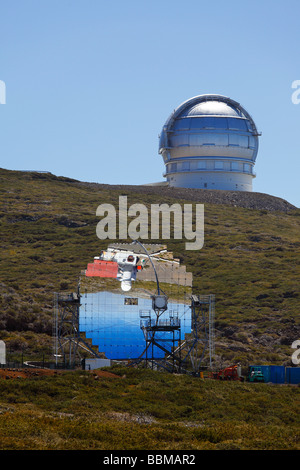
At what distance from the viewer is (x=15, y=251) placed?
9700 centimetres

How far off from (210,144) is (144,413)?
93113 millimetres

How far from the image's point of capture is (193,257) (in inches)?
3858

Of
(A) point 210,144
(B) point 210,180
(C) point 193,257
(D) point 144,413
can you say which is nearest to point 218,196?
(B) point 210,180

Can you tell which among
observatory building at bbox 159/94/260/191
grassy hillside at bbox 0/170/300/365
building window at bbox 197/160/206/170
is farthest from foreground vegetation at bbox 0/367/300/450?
building window at bbox 197/160/206/170

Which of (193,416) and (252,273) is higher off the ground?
(252,273)

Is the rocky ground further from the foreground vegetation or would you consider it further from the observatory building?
the foreground vegetation

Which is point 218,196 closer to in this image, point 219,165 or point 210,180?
point 210,180

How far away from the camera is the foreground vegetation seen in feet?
96.2

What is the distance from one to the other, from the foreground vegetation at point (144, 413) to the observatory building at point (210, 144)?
8211cm

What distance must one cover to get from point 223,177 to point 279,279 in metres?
43.6

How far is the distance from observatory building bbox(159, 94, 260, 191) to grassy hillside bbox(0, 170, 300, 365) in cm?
358

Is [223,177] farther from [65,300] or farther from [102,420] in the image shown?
[102,420]

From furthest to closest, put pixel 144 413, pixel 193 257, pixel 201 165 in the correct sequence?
pixel 201 165, pixel 193 257, pixel 144 413
